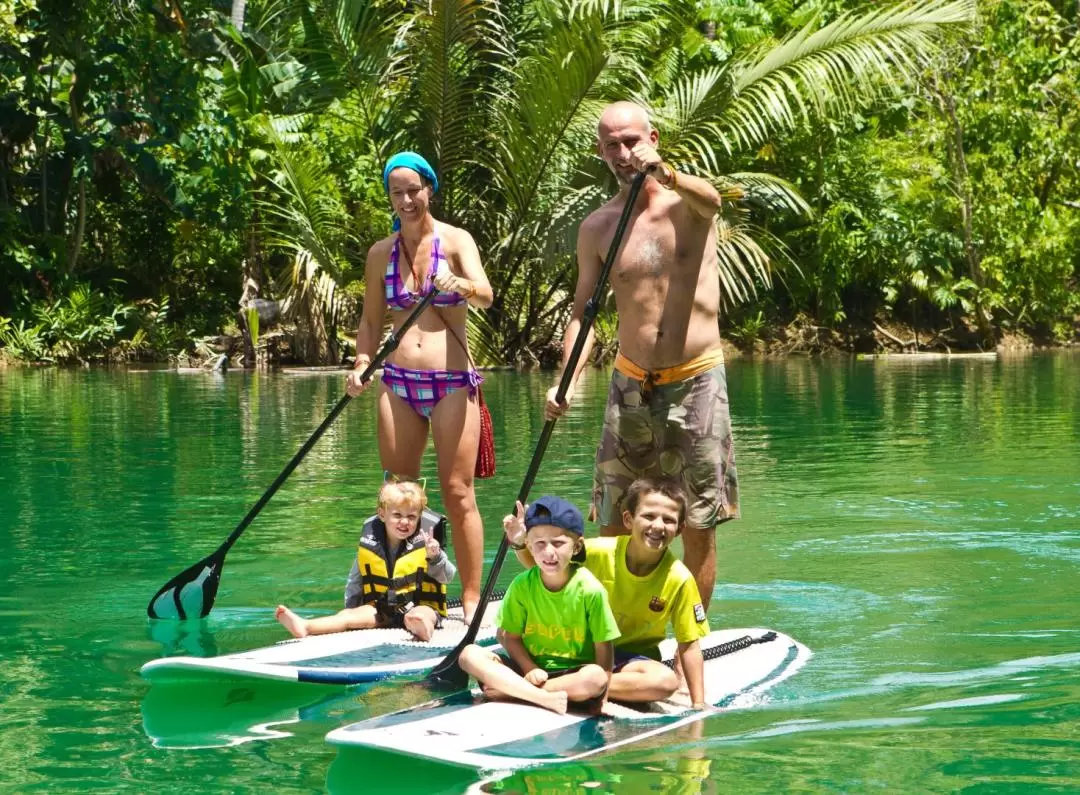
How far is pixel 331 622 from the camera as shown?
6.19 m

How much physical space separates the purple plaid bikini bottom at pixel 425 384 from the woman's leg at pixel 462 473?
0.10 ft

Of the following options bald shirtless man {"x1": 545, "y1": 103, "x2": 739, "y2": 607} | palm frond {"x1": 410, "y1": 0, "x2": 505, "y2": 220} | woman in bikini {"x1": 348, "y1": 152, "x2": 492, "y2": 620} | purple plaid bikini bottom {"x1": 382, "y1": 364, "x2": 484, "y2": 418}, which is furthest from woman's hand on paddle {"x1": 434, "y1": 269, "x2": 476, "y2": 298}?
palm frond {"x1": 410, "y1": 0, "x2": 505, "y2": 220}

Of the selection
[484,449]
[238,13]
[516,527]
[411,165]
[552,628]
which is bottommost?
[552,628]

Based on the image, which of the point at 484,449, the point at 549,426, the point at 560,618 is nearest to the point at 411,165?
the point at 484,449

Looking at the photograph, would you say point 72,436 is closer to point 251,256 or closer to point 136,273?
point 251,256

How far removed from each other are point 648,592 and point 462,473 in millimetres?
1569

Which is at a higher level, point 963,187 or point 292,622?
point 963,187

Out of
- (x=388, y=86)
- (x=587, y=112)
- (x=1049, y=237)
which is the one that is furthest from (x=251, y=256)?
(x=1049, y=237)

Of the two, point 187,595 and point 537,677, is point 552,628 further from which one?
point 187,595

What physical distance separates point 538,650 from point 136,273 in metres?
25.2

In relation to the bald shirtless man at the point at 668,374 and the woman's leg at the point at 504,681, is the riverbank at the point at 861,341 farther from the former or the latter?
the woman's leg at the point at 504,681

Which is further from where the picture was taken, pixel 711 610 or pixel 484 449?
pixel 711 610

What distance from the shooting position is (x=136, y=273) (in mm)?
29031

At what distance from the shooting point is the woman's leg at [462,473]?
659 centimetres
